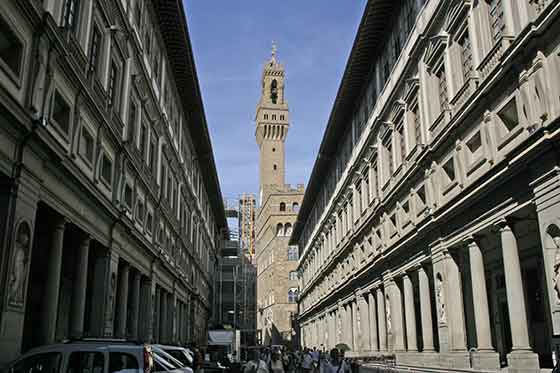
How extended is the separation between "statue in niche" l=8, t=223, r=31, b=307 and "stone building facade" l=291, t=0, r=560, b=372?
42.7 feet

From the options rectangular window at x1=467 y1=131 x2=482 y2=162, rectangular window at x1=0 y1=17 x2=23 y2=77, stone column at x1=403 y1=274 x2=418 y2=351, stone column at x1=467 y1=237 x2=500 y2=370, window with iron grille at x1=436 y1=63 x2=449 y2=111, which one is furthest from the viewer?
stone column at x1=403 y1=274 x2=418 y2=351

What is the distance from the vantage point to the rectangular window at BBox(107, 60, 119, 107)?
23070mm

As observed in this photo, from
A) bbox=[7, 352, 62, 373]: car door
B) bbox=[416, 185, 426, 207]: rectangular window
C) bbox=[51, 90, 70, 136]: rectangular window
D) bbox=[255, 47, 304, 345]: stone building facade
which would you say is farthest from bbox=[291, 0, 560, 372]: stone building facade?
bbox=[255, 47, 304, 345]: stone building facade

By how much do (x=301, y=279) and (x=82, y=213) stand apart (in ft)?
215

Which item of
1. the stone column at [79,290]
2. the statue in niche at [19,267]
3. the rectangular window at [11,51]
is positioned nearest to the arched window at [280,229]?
the stone column at [79,290]

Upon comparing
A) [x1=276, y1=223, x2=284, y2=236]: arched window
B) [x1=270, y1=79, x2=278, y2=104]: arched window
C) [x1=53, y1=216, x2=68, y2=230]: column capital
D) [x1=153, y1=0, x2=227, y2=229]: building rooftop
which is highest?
[x1=270, y1=79, x2=278, y2=104]: arched window

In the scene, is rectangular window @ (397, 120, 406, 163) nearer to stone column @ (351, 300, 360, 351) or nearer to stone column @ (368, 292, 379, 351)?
stone column @ (368, 292, 379, 351)

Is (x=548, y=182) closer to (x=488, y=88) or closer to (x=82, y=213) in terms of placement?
(x=488, y=88)

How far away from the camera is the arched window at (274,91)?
126m

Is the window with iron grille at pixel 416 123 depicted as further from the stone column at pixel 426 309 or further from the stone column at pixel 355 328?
the stone column at pixel 355 328

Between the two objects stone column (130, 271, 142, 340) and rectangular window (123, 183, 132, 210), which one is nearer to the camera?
rectangular window (123, 183, 132, 210)

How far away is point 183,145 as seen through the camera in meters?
46.0

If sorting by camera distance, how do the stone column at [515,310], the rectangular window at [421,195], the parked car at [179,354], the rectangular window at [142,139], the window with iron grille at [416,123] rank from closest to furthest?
the stone column at [515,310], the parked car at [179,354], the rectangular window at [421,195], the window with iron grille at [416,123], the rectangular window at [142,139]

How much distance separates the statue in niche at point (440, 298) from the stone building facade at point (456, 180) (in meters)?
0.08
